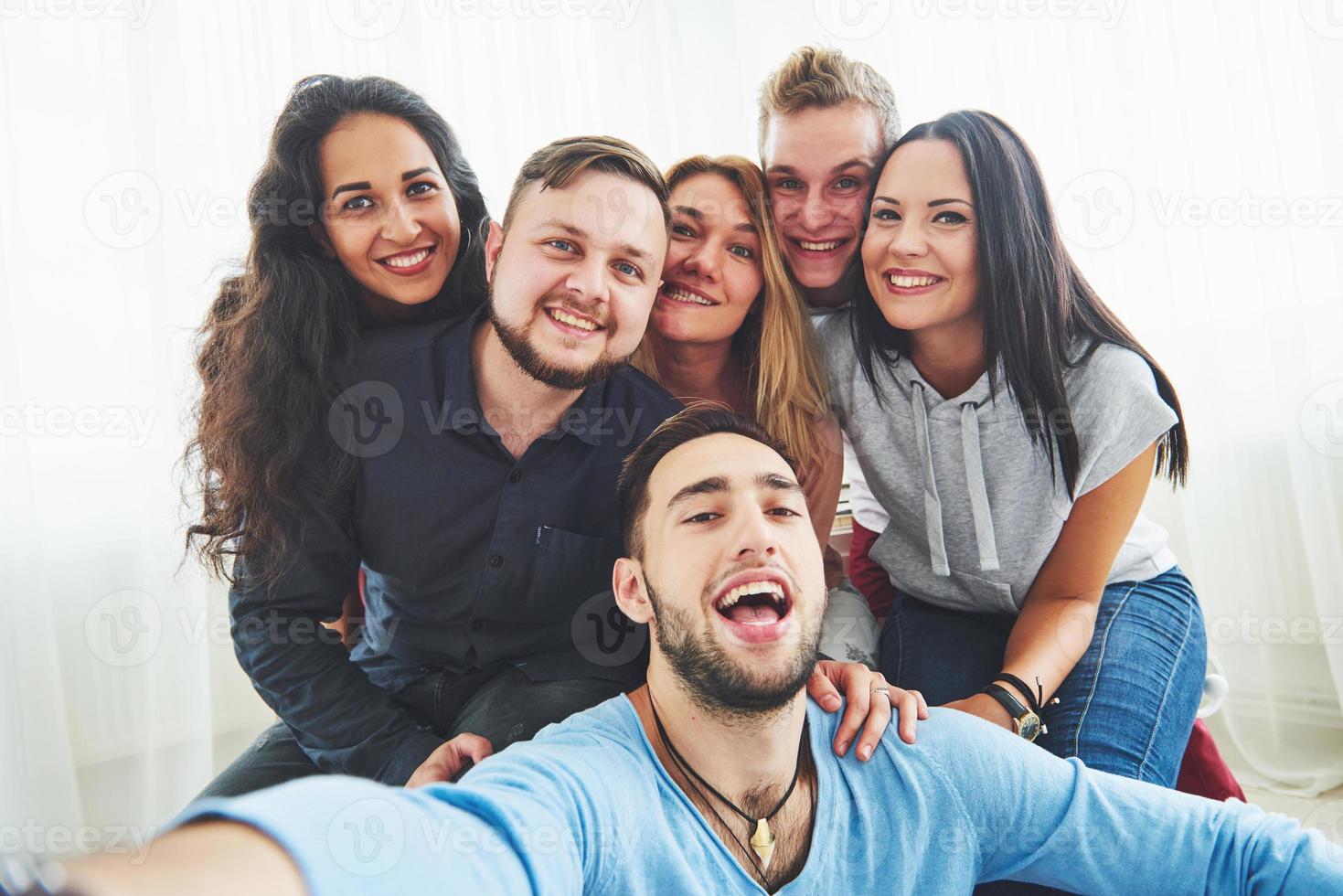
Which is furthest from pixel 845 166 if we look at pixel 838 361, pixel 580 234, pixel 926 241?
pixel 580 234

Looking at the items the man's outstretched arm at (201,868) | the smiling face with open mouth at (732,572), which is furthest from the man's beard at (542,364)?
the man's outstretched arm at (201,868)

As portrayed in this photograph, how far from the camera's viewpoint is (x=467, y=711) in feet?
5.40

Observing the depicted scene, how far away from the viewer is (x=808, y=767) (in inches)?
53.6

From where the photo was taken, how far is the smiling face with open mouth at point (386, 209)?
1.75 meters

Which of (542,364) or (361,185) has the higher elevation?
(361,185)

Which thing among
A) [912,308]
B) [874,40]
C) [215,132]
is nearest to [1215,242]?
[874,40]

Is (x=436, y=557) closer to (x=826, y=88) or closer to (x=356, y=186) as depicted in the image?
(x=356, y=186)

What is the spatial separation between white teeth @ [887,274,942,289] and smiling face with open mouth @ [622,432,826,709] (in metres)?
0.48

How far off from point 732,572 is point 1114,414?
81cm

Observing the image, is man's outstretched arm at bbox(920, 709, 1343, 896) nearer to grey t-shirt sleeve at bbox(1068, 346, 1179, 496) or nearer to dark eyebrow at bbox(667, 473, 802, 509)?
dark eyebrow at bbox(667, 473, 802, 509)

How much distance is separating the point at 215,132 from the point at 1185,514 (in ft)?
10.2

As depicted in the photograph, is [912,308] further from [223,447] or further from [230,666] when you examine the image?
[230,666]

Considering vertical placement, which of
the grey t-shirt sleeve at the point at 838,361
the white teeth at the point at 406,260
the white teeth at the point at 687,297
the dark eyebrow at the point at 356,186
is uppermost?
the dark eyebrow at the point at 356,186

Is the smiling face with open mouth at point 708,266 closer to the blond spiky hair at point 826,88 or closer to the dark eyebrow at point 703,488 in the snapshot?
the blond spiky hair at point 826,88
